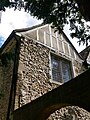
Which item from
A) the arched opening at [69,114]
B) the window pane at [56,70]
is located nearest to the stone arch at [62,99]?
the arched opening at [69,114]

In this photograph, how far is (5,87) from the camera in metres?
9.20

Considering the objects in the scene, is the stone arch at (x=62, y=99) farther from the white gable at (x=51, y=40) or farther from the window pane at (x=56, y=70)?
the white gable at (x=51, y=40)

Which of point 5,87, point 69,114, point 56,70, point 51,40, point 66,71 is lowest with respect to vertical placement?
point 69,114

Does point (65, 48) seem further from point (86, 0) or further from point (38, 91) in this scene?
point (86, 0)

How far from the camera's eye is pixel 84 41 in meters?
5.90

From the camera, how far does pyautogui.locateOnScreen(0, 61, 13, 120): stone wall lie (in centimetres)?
838

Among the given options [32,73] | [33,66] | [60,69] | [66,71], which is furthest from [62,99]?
[66,71]

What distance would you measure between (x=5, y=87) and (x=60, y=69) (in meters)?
3.20

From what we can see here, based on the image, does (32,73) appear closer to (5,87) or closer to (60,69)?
(5,87)

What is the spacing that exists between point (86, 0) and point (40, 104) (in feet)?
11.7

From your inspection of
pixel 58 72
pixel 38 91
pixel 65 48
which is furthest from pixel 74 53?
pixel 38 91

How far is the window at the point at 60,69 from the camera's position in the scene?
10.4 metres

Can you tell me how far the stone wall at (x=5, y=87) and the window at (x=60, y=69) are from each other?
234cm

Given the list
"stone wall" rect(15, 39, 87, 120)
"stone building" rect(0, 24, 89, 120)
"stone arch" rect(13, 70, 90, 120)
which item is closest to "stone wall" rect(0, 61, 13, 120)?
"stone building" rect(0, 24, 89, 120)
